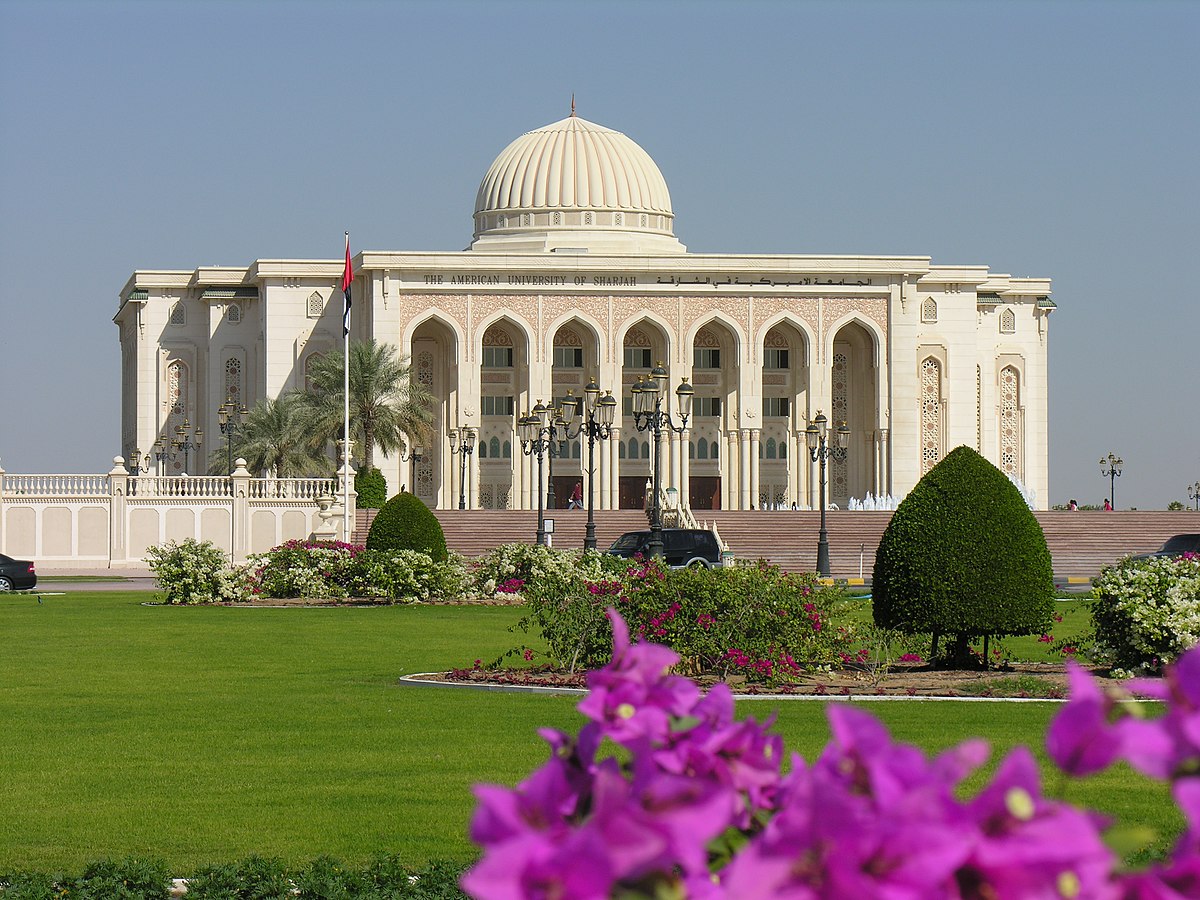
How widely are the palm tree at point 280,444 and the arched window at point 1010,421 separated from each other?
28.2 metres

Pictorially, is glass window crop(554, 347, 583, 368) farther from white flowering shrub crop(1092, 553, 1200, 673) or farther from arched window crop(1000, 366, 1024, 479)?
white flowering shrub crop(1092, 553, 1200, 673)

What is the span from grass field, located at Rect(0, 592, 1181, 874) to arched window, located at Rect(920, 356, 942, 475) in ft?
158

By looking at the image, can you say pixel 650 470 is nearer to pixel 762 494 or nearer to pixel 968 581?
pixel 762 494

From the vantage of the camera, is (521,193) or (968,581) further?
(521,193)

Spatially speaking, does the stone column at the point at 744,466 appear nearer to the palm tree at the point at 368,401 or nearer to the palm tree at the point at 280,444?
the palm tree at the point at 368,401

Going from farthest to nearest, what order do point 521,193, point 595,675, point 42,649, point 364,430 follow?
point 521,193 < point 364,430 < point 42,649 < point 595,675

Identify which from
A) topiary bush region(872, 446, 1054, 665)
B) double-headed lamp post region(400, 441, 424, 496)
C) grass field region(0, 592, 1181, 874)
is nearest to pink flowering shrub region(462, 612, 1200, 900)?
grass field region(0, 592, 1181, 874)

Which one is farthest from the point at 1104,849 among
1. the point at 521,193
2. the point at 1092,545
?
the point at 521,193

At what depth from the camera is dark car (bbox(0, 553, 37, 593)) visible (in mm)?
33000

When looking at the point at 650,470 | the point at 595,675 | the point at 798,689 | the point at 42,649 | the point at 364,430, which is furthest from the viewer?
the point at 650,470

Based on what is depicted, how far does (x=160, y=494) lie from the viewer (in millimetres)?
43781

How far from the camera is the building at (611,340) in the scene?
61500 millimetres

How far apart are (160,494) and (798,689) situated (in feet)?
106

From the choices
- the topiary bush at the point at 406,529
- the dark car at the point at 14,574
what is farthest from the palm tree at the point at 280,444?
the topiary bush at the point at 406,529
